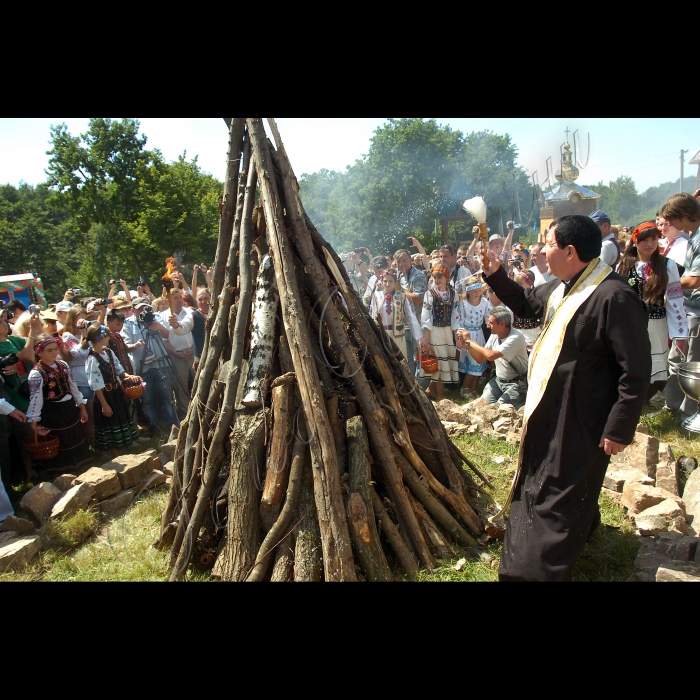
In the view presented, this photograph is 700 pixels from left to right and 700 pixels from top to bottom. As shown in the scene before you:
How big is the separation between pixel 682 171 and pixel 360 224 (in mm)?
23718

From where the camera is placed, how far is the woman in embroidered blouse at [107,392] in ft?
21.5

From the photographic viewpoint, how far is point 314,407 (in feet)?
11.3

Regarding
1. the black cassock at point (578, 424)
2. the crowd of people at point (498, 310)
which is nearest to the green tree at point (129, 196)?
the crowd of people at point (498, 310)

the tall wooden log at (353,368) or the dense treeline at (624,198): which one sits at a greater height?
the dense treeline at (624,198)

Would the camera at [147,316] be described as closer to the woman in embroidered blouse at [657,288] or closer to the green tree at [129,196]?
the woman in embroidered blouse at [657,288]

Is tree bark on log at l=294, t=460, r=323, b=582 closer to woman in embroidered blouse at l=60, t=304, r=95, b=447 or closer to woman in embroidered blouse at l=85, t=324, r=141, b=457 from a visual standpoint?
woman in embroidered blouse at l=85, t=324, r=141, b=457

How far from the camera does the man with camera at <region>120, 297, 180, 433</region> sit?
7449mm

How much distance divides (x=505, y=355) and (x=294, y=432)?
142 inches

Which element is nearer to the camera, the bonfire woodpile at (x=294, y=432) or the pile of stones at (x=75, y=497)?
the bonfire woodpile at (x=294, y=432)

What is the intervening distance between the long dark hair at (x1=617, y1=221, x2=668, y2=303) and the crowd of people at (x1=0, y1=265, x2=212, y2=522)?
4.83 meters

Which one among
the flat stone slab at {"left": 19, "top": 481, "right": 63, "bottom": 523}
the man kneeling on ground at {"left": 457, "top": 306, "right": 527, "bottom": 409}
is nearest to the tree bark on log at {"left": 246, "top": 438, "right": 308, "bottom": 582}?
the flat stone slab at {"left": 19, "top": 481, "right": 63, "bottom": 523}

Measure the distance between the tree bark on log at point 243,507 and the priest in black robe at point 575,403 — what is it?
1.72 meters

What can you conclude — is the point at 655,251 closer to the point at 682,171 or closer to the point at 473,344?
the point at 473,344

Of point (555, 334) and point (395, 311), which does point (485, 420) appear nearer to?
point (395, 311)
